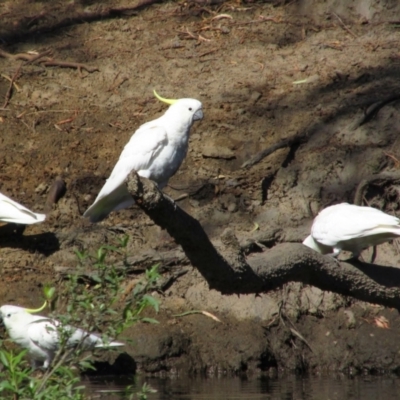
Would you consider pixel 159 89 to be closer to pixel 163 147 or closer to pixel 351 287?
pixel 163 147

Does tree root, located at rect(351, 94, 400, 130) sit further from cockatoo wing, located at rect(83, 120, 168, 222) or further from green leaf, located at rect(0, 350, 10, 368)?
green leaf, located at rect(0, 350, 10, 368)

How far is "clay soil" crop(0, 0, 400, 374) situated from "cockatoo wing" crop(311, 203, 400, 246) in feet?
4.99

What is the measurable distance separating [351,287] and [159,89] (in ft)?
14.0

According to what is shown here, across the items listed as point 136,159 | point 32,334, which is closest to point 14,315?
point 32,334

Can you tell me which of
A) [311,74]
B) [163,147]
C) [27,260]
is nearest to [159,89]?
[311,74]

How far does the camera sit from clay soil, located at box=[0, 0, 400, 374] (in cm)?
622

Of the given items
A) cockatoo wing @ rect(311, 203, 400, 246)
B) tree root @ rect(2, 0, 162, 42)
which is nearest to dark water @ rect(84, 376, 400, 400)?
cockatoo wing @ rect(311, 203, 400, 246)

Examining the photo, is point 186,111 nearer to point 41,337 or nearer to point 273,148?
point 41,337

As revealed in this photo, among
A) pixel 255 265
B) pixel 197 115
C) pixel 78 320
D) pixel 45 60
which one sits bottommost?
pixel 45 60

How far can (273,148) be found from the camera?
7.28m

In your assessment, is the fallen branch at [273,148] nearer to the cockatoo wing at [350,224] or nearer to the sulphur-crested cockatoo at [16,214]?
the sulphur-crested cockatoo at [16,214]

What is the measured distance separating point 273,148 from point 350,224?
278cm

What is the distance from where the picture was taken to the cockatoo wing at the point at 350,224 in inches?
171

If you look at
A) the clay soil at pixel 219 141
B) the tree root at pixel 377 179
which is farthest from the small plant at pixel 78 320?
the tree root at pixel 377 179
